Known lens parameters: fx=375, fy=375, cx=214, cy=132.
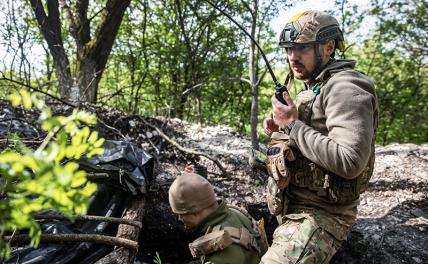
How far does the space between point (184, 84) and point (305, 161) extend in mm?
6814

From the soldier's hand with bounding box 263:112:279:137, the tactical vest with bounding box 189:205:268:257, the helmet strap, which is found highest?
the helmet strap

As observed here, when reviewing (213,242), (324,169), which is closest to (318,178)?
(324,169)

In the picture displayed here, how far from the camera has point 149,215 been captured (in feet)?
11.3

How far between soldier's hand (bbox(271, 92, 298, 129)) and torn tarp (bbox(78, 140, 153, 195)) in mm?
1441

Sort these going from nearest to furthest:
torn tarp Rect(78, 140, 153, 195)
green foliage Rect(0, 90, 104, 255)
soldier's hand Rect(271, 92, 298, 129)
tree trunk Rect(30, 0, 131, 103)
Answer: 1. green foliage Rect(0, 90, 104, 255)
2. soldier's hand Rect(271, 92, 298, 129)
3. torn tarp Rect(78, 140, 153, 195)
4. tree trunk Rect(30, 0, 131, 103)

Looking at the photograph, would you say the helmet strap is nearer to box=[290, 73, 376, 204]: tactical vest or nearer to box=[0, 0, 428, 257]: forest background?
box=[290, 73, 376, 204]: tactical vest

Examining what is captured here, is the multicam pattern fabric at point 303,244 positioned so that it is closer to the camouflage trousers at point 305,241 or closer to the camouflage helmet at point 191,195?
the camouflage trousers at point 305,241

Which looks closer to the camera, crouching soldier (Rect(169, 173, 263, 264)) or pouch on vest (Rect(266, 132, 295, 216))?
pouch on vest (Rect(266, 132, 295, 216))

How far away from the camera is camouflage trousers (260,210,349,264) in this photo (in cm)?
198

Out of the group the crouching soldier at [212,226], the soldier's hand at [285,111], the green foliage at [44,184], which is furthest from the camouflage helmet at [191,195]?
the green foliage at [44,184]

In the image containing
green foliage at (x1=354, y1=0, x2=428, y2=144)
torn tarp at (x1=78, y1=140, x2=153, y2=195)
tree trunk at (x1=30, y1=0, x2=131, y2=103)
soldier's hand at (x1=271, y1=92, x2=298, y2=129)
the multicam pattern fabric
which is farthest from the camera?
green foliage at (x1=354, y1=0, x2=428, y2=144)

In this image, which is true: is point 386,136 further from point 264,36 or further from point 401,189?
point 401,189

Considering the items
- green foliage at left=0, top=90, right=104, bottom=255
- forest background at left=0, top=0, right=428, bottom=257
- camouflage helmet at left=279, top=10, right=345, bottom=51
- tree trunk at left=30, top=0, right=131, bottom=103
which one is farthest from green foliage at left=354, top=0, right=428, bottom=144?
green foliage at left=0, top=90, right=104, bottom=255

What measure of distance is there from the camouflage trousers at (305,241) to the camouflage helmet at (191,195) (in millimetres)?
529
